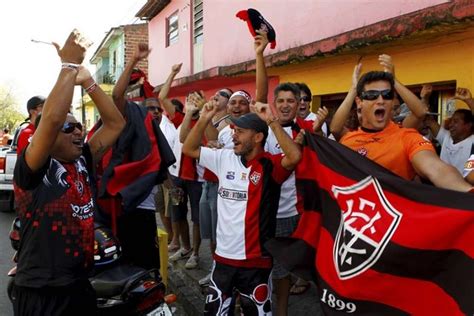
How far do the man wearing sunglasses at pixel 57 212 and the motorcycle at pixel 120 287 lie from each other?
0.63ft

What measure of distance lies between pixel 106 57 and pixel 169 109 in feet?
92.9

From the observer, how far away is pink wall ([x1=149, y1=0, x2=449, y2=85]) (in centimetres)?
677

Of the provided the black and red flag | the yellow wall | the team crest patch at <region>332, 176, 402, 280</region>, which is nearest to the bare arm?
the black and red flag

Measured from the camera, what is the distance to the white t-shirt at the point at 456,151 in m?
4.71

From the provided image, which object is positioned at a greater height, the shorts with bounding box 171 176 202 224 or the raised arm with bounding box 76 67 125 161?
the raised arm with bounding box 76 67 125 161

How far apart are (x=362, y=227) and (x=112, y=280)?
5.12ft

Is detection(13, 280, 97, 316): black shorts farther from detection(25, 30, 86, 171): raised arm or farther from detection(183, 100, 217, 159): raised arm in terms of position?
detection(183, 100, 217, 159): raised arm

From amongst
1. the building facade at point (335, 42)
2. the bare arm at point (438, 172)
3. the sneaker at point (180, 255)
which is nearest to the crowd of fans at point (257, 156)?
the bare arm at point (438, 172)

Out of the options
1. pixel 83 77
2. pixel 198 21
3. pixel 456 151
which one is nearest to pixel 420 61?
pixel 456 151

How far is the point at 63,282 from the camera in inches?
105

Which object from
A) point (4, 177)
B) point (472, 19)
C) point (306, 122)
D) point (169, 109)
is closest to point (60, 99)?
point (306, 122)

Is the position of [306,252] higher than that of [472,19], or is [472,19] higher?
[472,19]

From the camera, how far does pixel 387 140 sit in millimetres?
2988

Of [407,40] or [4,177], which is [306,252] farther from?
[4,177]
